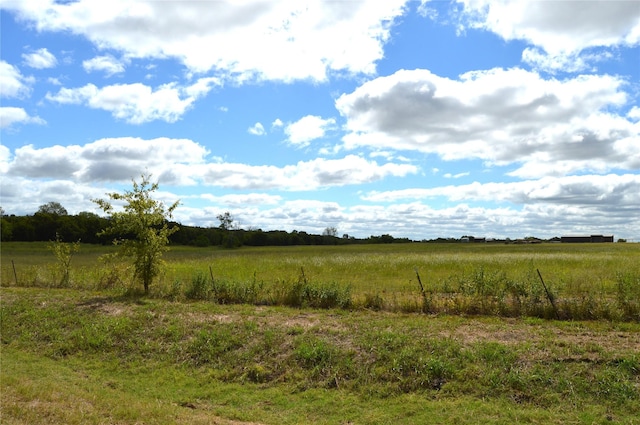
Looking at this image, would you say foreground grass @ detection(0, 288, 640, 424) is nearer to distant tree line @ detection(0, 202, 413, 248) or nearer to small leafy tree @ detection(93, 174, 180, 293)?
small leafy tree @ detection(93, 174, 180, 293)

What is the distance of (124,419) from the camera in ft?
26.3

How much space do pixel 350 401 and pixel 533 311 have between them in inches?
314

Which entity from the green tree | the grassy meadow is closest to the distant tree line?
the green tree

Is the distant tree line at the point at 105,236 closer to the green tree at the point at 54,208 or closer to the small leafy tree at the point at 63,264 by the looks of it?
the green tree at the point at 54,208

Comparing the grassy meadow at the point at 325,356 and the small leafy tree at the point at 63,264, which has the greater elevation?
the small leafy tree at the point at 63,264

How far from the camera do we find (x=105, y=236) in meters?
84.2

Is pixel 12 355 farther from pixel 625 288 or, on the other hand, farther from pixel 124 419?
pixel 625 288

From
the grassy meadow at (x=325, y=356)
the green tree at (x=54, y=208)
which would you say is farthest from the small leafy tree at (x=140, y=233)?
the green tree at (x=54, y=208)

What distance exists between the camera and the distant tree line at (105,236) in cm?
9125

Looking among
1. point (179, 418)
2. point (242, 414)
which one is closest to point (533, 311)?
point (242, 414)

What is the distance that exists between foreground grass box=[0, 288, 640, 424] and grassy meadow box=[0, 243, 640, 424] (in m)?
0.04

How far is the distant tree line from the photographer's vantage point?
91250mm

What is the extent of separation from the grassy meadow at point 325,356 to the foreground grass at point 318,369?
0.04 meters

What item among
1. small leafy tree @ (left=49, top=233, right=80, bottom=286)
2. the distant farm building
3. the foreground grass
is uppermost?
the distant farm building
